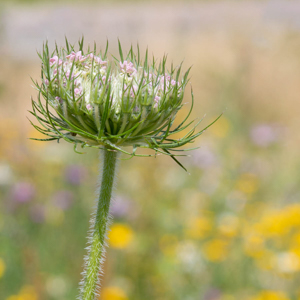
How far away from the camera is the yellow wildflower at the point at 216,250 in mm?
4930

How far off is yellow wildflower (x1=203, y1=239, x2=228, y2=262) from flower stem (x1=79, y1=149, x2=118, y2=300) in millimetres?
3301

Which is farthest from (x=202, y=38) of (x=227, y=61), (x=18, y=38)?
(x=18, y=38)

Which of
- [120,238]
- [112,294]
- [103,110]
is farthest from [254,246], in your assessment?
[103,110]

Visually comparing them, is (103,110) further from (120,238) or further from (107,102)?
(120,238)

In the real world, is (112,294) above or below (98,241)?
below

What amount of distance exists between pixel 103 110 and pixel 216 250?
357 cm

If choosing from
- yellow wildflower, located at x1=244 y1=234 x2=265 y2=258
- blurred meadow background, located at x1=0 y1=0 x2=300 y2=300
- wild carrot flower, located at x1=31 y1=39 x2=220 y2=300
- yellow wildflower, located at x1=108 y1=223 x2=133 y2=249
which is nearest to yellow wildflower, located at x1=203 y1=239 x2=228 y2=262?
blurred meadow background, located at x1=0 y1=0 x2=300 y2=300

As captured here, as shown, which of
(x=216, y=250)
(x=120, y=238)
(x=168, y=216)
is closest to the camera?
(x=120, y=238)

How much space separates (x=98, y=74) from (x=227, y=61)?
12.1 metres

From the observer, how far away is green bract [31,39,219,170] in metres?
1.77

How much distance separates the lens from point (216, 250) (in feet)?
16.4

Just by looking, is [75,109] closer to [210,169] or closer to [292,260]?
[292,260]

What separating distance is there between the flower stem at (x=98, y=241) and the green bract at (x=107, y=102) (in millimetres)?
155

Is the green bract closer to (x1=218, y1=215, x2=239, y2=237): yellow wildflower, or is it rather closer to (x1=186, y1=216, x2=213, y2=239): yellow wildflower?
(x1=218, y1=215, x2=239, y2=237): yellow wildflower
